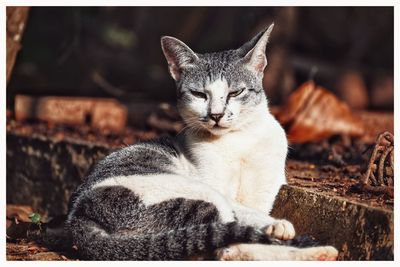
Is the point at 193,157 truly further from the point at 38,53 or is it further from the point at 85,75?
the point at 85,75

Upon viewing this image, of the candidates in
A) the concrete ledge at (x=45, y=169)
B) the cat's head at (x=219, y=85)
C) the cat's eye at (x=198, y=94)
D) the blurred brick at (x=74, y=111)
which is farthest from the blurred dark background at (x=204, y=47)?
the cat's eye at (x=198, y=94)

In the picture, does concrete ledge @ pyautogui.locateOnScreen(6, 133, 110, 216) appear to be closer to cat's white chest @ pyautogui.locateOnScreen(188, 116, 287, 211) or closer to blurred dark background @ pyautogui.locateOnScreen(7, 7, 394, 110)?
cat's white chest @ pyautogui.locateOnScreen(188, 116, 287, 211)

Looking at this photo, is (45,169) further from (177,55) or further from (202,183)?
(202,183)

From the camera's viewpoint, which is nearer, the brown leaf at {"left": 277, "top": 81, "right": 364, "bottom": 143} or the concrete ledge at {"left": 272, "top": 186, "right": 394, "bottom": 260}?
the concrete ledge at {"left": 272, "top": 186, "right": 394, "bottom": 260}

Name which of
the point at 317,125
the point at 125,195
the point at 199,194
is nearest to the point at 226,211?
the point at 199,194

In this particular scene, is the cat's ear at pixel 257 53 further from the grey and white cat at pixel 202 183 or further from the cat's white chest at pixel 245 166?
the cat's white chest at pixel 245 166

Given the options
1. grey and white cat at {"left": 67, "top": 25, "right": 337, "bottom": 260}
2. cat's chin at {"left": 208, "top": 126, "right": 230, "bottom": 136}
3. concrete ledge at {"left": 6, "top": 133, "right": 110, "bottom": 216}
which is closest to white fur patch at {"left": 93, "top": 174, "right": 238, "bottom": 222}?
grey and white cat at {"left": 67, "top": 25, "right": 337, "bottom": 260}

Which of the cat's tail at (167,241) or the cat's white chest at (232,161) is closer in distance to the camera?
the cat's tail at (167,241)
